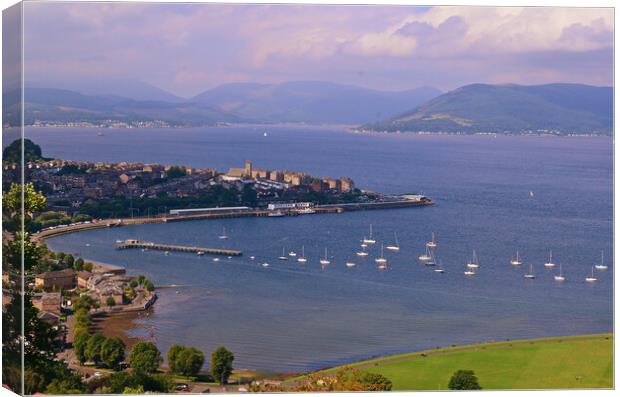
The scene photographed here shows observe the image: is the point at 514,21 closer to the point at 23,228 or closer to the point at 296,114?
the point at 23,228

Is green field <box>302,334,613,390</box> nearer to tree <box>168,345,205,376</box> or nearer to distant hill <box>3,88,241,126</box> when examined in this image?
tree <box>168,345,205,376</box>

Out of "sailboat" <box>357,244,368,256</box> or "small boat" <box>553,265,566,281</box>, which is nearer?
"small boat" <box>553,265,566,281</box>

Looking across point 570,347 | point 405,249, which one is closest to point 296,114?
point 405,249

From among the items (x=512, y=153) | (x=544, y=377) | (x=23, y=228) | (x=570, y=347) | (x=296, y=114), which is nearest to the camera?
(x=23, y=228)

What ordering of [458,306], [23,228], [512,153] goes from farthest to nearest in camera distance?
[512,153] < [458,306] < [23,228]

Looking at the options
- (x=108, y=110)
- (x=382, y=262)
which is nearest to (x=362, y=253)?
(x=382, y=262)

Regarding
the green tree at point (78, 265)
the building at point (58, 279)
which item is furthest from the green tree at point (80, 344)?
the green tree at point (78, 265)

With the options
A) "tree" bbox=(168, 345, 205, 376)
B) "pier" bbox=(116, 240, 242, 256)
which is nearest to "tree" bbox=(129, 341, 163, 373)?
"tree" bbox=(168, 345, 205, 376)
